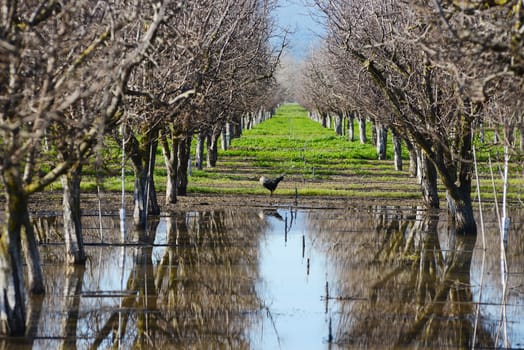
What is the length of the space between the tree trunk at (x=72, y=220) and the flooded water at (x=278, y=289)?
0.31 metres

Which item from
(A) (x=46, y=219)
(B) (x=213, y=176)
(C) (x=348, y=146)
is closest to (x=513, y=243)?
(A) (x=46, y=219)

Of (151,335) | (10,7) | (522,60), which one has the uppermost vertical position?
(10,7)

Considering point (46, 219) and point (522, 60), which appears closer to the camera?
point (522, 60)

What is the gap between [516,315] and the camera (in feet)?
54.5

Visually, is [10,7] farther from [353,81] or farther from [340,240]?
[353,81]

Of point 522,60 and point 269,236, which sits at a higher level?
point 522,60

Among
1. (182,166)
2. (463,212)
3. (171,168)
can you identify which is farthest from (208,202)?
(463,212)

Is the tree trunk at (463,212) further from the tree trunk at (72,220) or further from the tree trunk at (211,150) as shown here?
the tree trunk at (211,150)

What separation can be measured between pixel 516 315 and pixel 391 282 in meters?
3.65

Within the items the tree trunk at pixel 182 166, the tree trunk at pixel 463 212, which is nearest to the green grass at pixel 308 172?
the tree trunk at pixel 463 212

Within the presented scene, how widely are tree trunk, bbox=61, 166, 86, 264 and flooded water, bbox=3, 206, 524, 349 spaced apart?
0.31 m

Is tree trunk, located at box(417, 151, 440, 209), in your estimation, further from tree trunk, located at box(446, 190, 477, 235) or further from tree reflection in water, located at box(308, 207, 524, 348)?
tree trunk, located at box(446, 190, 477, 235)

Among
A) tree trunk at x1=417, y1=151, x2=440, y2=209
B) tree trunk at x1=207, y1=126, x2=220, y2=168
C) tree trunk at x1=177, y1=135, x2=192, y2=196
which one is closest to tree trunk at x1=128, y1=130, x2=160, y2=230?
tree trunk at x1=177, y1=135, x2=192, y2=196

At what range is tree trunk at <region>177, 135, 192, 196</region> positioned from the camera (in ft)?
120
